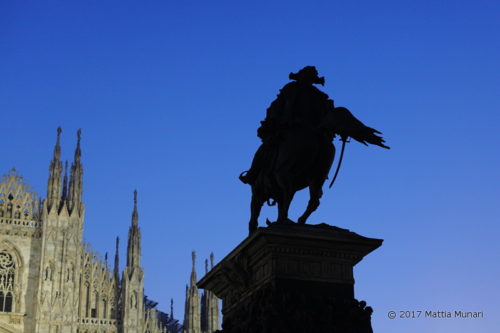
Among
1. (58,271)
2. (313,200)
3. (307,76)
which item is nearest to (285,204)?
(313,200)

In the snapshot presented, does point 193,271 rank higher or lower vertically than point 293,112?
higher

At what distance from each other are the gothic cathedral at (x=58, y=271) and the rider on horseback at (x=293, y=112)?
1184 inches

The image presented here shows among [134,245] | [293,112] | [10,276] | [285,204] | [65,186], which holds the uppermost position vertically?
[65,186]

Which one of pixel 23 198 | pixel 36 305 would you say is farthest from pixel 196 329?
pixel 23 198

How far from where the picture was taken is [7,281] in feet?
116

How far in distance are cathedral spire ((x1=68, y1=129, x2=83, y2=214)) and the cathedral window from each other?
12.7 ft

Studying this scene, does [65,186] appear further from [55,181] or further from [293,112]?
[293,112]

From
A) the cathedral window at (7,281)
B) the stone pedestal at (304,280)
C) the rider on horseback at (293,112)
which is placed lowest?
the stone pedestal at (304,280)

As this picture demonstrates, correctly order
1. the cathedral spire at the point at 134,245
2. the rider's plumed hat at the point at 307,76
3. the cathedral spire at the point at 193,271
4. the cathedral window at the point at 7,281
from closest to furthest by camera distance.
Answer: the rider's plumed hat at the point at 307,76, the cathedral window at the point at 7,281, the cathedral spire at the point at 134,245, the cathedral spire at the point at 193,271

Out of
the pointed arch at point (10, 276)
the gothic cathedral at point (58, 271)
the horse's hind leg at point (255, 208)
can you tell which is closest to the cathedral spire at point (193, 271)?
the gothic cathedral at point (58, 271)

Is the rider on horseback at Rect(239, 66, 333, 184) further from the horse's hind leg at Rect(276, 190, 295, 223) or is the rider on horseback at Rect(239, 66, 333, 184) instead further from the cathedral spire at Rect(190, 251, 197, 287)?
the cathedral spire at Rect(190, 251, 197, 287)

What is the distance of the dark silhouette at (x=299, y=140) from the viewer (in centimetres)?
671

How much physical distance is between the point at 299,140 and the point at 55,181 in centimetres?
3246

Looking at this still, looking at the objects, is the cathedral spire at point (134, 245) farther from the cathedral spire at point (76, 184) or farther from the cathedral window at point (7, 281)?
the cathedral window at point (7, 281)
